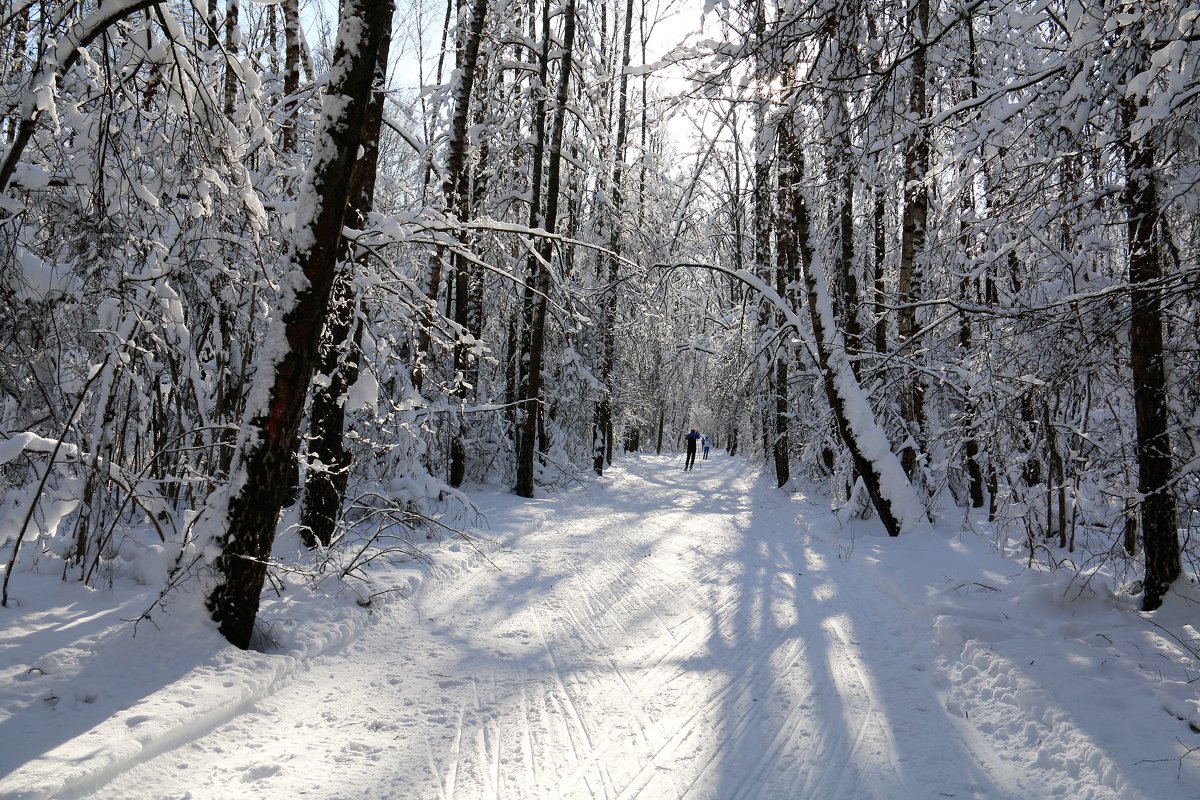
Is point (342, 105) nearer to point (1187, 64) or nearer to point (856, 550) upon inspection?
point (1187, 64)

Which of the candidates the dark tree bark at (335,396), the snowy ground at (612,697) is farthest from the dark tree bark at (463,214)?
the snowy ground at (612,697)

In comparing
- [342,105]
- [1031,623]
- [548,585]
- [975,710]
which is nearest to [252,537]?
[342,105]

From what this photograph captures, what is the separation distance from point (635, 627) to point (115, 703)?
3.63 m

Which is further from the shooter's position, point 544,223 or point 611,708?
point 544,223

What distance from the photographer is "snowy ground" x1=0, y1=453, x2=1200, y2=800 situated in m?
3.22

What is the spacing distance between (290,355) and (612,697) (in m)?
2.95

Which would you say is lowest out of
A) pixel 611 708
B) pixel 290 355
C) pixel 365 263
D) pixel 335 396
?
pixel 611 708

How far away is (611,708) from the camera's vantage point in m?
4.13

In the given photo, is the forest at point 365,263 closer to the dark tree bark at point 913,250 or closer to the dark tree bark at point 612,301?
the dark tree bark at point 913,250

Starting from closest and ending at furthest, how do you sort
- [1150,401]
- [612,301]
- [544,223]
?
[1150,401]
[544,223]
[612,301]

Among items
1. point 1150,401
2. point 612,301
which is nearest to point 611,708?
point 1150,401

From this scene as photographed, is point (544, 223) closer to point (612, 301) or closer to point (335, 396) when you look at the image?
point (612, 301)

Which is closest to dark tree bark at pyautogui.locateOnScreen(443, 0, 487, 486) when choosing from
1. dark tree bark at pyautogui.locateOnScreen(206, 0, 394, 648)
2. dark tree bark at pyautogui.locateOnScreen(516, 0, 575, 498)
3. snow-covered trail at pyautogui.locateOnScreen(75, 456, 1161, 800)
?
dark tree bark at pyautogui.locateOnScreen(516, 0, 575, 498)

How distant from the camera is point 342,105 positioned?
4.32 meters
